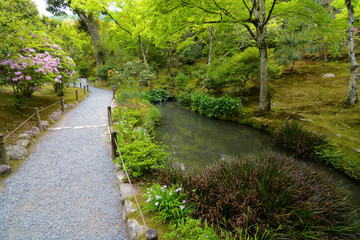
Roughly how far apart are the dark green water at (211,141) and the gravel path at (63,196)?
2.59 metres

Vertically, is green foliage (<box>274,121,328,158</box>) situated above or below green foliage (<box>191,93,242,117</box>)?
below

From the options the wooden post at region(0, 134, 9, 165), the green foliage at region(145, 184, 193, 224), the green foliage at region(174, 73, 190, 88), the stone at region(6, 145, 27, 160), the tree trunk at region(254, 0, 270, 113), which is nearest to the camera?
the green foliage at region(145, 184, 193, 224)

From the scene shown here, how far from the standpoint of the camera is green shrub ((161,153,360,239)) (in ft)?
7.49

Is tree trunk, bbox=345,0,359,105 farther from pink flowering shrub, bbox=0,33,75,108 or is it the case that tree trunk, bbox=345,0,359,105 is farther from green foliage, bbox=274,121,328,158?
pink flowering shrub, bbox=0,33,75,108

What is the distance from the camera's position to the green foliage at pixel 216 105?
30.0 ft

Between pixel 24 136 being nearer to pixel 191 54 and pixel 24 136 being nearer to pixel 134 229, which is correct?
pixel 134 229

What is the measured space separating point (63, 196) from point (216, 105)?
825 cm

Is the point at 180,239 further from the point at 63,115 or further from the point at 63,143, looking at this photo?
the point at 63,115

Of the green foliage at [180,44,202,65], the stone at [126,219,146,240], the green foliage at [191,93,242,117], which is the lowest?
the stone at [126,219,146,240]

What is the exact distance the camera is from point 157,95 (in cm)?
1543

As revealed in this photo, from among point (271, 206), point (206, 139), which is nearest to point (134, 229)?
point (271, 206)

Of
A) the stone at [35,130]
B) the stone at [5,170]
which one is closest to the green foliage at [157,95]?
the stone at [35,130]

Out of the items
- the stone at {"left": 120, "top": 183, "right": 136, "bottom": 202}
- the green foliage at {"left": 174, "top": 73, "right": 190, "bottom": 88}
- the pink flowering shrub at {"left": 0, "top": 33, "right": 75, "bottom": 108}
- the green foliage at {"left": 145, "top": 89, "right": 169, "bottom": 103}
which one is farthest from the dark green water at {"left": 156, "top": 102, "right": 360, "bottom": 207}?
the green foliage at {"left": 174, "top": 73, "right": 190, "bottom": 88}

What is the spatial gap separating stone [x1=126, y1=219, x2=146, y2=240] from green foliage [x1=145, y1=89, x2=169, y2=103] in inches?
506
